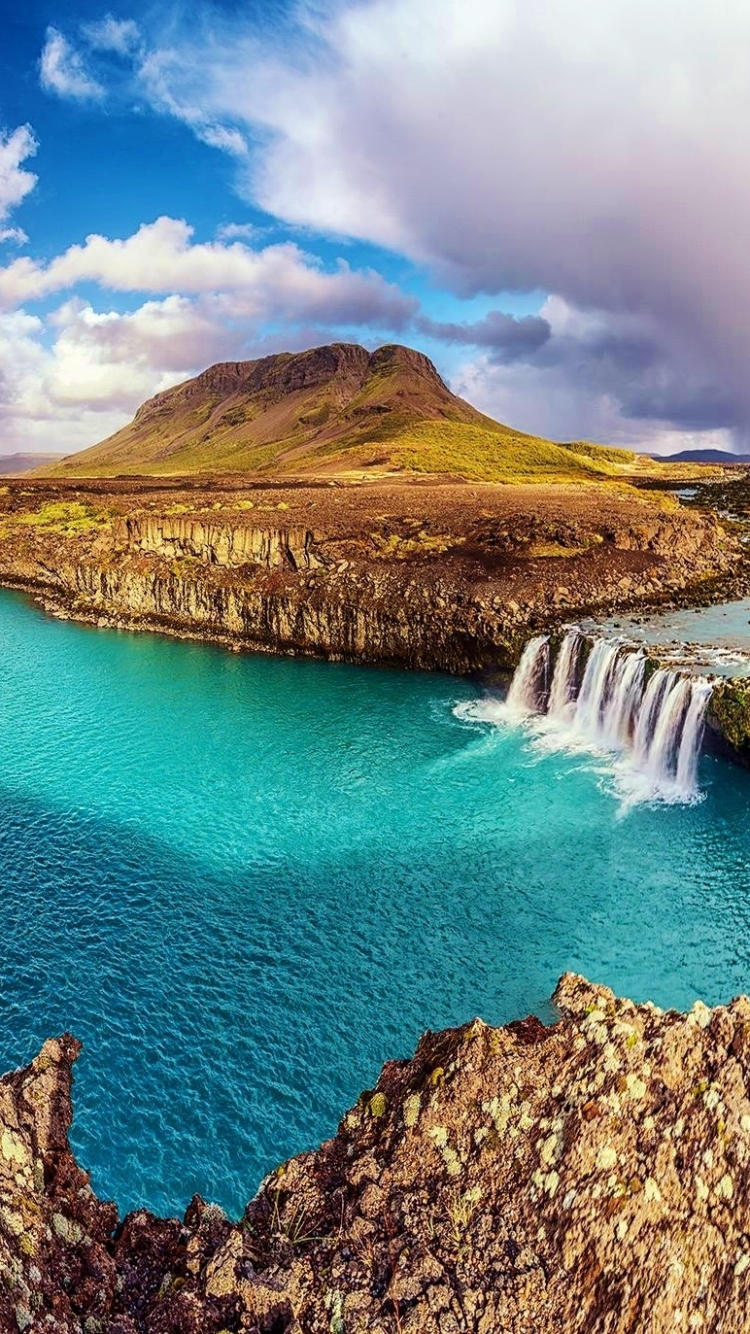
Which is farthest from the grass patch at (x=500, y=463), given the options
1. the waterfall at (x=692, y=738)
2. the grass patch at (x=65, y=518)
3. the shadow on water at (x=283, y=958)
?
the shadow on water at (x=283, y=958)

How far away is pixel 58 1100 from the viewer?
44.6ft

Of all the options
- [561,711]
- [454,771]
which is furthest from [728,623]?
[454,771]

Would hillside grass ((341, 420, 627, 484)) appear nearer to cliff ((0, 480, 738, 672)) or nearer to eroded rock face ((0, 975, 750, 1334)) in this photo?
cliff ((0, 480, 738, 672))

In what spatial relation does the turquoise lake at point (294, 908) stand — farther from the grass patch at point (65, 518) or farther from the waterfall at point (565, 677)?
the grass patch at point (65, 518)

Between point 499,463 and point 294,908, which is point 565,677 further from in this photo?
point 499,463

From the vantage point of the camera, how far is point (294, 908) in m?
30.9

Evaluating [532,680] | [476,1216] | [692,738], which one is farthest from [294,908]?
[532,680]

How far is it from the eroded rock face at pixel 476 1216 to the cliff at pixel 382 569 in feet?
163

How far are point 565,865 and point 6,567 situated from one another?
340 ft

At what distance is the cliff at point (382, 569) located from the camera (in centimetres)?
6525

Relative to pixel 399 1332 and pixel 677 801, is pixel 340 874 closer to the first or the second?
pixel 677 801

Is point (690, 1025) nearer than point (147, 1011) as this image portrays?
Yes

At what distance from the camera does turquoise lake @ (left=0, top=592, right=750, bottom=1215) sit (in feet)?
72.4

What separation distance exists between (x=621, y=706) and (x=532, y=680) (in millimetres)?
9928
